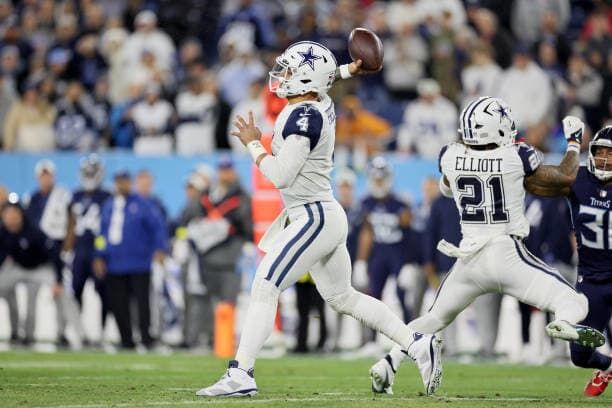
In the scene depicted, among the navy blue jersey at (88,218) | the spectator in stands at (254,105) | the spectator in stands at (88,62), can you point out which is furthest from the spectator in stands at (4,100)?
the spectator in stands at (254,105)

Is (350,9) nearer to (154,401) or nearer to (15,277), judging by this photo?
(15,277)

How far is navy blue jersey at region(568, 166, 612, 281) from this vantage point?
29.0 ft

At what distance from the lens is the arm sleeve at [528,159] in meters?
8.34

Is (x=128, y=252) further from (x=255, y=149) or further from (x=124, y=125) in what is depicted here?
(x=255, y=149)

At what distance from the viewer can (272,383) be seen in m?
9.78

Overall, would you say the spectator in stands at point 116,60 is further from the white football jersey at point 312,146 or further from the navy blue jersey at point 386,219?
the white football jersey at point 312,146

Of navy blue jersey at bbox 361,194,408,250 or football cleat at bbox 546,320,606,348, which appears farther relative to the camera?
navy blue jersey at bbox 361,194,408,250

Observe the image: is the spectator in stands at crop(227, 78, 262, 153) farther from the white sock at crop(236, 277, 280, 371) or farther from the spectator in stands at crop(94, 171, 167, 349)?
the white sock at crop(236, 277, 280, 371)

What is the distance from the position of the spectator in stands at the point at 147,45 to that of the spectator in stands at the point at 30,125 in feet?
4.65

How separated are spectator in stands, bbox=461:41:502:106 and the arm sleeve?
841 centimetres

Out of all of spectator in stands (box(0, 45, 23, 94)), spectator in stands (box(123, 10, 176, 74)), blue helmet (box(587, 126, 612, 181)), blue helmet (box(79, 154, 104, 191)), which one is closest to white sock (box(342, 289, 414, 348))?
blue helmet (box(587, 126, 612, 181))

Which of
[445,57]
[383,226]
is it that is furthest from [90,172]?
[445,57]

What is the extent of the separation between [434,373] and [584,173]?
1816mm

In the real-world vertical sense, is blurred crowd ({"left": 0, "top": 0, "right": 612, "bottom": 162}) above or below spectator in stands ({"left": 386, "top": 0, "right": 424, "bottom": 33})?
below
